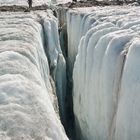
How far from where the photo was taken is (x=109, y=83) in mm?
6309

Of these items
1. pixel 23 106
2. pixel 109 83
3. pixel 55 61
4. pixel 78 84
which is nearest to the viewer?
pixel 23 106

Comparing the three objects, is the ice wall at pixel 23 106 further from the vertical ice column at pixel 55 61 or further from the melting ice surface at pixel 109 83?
the vertical ice column at pixel 55 61

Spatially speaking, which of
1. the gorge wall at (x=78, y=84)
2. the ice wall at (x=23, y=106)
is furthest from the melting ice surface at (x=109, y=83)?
the ice wall at (x=23, y=106)

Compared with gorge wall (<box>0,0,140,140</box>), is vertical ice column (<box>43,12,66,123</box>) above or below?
below

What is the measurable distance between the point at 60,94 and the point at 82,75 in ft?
5.38

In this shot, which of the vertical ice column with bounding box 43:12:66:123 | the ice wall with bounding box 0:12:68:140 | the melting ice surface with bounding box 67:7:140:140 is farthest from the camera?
the vertical ice column with bounding box 43:12:66:123

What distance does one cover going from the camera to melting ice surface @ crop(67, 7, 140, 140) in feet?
18.1

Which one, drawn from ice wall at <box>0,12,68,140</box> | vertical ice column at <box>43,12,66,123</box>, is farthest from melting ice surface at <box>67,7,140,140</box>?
ice wall at <box>0,12,68,140</box>

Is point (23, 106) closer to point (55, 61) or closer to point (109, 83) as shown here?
point (109, 83)

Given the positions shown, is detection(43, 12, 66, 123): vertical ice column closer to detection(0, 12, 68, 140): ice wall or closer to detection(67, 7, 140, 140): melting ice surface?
detection(67, 7, 140, 140): melting ice surface

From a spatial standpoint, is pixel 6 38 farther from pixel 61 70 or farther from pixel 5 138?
pixel 61 70

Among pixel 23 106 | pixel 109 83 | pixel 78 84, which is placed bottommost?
pixel 78 84

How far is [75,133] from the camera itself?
892 cm

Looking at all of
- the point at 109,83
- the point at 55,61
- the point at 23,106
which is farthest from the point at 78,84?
the point at 23,106
